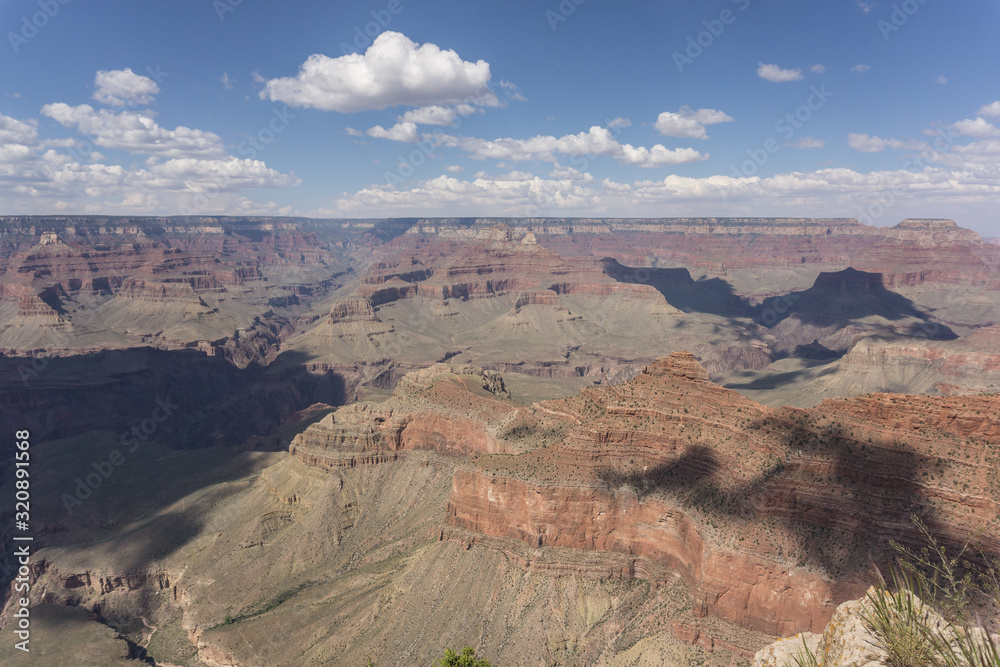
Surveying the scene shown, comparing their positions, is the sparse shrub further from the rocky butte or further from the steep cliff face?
the rocky butte

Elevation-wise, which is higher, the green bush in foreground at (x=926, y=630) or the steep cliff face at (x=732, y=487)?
the green bush in foreground at (x=926, y=630)

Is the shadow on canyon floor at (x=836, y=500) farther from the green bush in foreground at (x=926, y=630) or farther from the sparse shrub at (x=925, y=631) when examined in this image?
the sparse shrub at (x=925, y=631)

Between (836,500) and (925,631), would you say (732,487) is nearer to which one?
(836,500)

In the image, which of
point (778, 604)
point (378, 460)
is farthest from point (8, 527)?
point (778, 604)

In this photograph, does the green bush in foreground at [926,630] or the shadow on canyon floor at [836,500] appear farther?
the shadow on canyon floor at [836,500]
